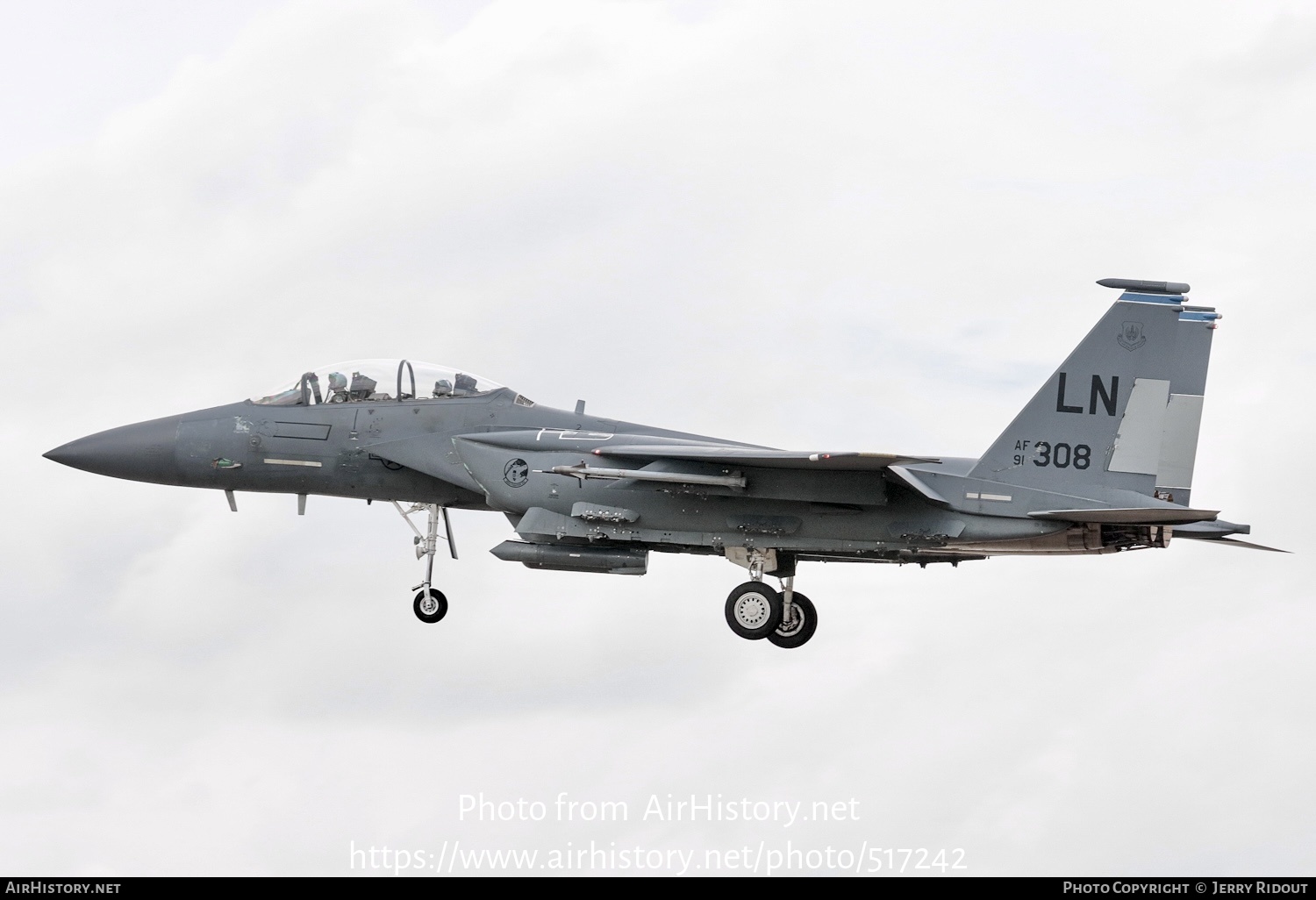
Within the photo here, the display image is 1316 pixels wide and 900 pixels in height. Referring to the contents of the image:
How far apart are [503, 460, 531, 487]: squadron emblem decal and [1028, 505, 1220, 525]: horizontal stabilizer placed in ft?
19.3

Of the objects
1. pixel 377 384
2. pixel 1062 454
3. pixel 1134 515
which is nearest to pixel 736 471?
pixel 1062 454

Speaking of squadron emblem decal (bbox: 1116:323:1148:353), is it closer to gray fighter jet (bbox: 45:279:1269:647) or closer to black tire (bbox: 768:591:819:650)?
gray fighter jet (bbox: 45:279:1269:647)

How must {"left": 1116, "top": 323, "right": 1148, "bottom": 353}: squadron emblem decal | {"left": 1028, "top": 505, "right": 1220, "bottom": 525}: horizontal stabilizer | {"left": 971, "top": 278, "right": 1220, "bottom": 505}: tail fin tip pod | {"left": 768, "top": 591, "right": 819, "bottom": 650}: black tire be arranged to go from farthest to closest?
{"left": 768, "top": 591, "right": 819, "bottom": 650}: black tire → {"left": 1116, "top": 323, "right": 1148, "bottom": 353}: squadron emblem decal → {"left": 971, "top": 278, "right": 1220, "bottom": 505}: tail fin tip pod → {"left": 1028, "top": 505, "right": 1220, "bottom": 525}: horizontal stabilizer

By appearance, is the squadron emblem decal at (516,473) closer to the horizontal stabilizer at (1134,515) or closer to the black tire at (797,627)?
the black tire at (797,627)

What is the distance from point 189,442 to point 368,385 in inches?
92.1

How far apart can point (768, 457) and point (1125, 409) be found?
4.16 meters

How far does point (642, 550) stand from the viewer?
19.5 metres

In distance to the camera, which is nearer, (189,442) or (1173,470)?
(1173,470)

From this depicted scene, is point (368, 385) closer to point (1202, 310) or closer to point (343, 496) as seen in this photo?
point (343, 496)

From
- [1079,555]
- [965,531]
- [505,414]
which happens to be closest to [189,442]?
[505,414]

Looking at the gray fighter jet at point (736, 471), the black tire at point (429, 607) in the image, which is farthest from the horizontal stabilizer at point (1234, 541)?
the black tire at point (429, 607)

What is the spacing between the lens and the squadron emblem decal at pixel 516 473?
64.0ft

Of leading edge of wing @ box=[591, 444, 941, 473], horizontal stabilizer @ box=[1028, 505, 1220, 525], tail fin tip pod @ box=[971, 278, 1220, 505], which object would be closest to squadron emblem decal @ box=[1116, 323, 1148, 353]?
tail fin tip pod @ box=[971, 278, 1220, 505]

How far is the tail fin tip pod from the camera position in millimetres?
18516
